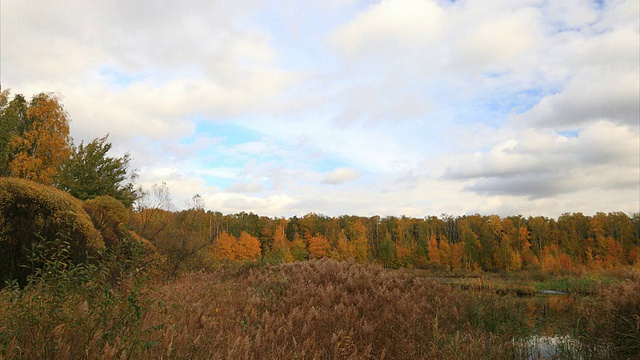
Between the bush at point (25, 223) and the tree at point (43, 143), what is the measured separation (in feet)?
63.4

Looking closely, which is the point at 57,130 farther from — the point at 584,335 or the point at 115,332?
the point at 584,335

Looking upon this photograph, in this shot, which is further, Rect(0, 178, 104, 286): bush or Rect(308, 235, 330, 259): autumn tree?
Rect(308, 235, 330, 259): autumn tree

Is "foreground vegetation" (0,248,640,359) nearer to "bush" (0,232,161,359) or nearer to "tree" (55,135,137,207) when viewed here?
"bush" (0,232,161,359)

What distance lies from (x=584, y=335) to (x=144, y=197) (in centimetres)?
2345

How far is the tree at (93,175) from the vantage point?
976 inches

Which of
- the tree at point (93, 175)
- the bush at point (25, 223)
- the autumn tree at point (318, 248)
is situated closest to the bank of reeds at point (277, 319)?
the bush at point (25, 223)

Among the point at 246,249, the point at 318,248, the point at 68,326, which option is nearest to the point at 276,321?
the point at 68,326

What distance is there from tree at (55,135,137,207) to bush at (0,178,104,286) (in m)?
17.4

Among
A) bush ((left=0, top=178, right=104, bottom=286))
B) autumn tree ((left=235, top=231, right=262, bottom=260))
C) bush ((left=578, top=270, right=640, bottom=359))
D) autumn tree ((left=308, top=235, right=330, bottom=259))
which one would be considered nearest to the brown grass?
bush ((left=578, top=270, right=640, bottom=359))

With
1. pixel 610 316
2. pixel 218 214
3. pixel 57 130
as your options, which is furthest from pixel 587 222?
pixel 57 130

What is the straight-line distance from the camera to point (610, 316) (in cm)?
852

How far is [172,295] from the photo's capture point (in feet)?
24.5

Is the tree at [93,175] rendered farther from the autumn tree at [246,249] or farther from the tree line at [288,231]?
the autumn tree at [246,249]

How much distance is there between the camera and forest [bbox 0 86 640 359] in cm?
371
